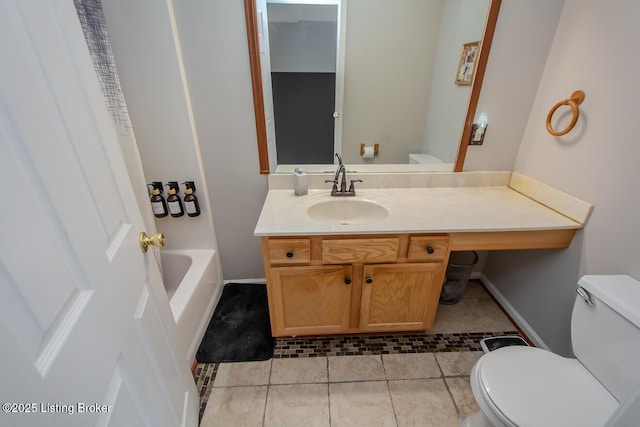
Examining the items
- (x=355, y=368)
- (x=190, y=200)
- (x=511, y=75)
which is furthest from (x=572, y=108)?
(x=190, y=200)

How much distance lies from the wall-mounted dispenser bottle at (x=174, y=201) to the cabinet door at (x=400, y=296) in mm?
1168

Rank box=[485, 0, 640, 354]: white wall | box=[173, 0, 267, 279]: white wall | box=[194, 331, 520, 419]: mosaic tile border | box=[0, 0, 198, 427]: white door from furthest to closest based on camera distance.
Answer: box=[194, 331, 520, 419]: mosaic tile border < box=[173, 0, 267, 279]: white wall < box=[485, 0, 640, 354]: white wall < box=[0, 0, 198, 427]: white door

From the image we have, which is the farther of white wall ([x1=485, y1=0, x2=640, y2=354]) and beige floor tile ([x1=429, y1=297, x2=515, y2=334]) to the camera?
beige floor tile ([x1=429, y1=297, x2=515, y2=334])

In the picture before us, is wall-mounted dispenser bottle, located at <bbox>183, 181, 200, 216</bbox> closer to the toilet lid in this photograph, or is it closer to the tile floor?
the tile floor

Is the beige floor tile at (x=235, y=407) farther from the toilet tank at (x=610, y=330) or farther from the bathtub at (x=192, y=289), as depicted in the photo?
the toilet tank at (x=610, y=330)

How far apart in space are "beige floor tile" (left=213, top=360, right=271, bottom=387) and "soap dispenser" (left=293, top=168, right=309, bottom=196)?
3.17 ft

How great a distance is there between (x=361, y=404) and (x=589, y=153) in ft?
5.20

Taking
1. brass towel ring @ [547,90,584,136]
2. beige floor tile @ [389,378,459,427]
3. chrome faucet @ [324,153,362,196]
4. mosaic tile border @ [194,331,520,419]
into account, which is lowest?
beige floor tile @ [389,378,459,427]

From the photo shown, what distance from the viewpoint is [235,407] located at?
51.4 inches

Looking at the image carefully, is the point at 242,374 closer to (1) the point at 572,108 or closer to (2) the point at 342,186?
(2) the point at 342,186

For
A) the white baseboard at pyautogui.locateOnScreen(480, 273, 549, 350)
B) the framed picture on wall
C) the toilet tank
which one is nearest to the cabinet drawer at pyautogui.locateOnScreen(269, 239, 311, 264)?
the toilet tank

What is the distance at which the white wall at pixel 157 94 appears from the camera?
1312 mm

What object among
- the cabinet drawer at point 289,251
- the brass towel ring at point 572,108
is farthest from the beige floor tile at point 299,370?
the brass towel ring at point 572,108

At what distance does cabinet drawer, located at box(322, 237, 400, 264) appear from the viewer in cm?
129
